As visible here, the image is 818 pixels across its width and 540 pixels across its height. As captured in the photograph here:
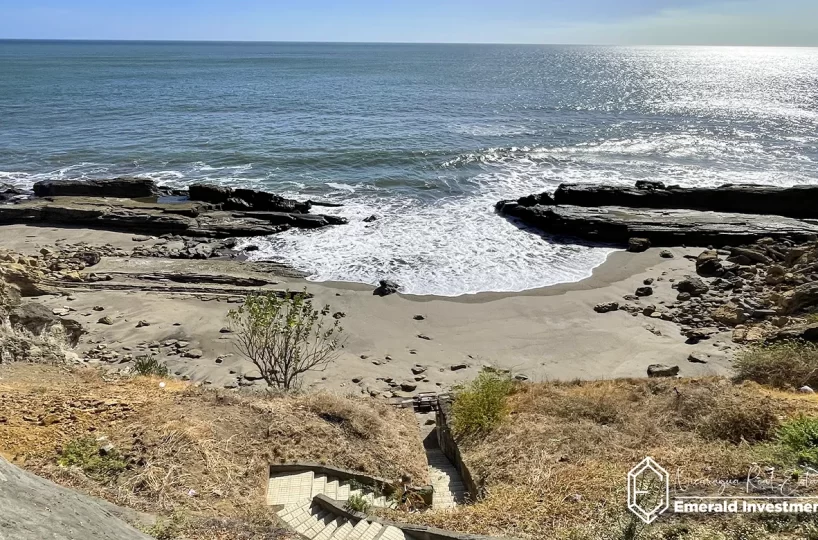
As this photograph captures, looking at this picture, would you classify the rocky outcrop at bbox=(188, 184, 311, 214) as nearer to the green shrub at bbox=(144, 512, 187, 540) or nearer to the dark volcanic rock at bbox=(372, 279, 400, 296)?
the dark volcanic rock at bbox=(372, 279, 400, 296)

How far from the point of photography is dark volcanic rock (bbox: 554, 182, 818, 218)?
25.5m

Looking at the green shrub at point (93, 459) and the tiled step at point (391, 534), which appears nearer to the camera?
the tiled step at point (391, 534)

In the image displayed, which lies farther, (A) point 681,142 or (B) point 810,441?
(A) point 681,142

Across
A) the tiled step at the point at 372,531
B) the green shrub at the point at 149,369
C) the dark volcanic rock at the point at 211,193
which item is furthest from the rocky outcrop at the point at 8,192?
the tiled step at the point at 372,531

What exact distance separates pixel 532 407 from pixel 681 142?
128 feet

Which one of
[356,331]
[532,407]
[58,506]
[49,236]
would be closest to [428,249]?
[356,331]

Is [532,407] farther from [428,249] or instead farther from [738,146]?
[738,146]

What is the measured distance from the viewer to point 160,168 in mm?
34062

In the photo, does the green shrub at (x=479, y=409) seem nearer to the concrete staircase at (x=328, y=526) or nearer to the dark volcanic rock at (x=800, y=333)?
the concrete staircase at (x=328, y=526)

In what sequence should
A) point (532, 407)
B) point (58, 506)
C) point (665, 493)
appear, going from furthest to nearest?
1. point (532, 407)
2. point (665, 493)
3. point (58, 506)

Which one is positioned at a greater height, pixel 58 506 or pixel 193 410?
pixel 58 506

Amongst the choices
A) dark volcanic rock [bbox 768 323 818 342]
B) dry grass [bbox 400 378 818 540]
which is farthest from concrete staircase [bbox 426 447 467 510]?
dark volcanic rock [bbox 768 323 818 342]

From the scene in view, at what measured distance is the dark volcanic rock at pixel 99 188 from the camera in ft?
90.9

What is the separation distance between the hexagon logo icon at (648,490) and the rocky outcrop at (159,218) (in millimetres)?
19798
